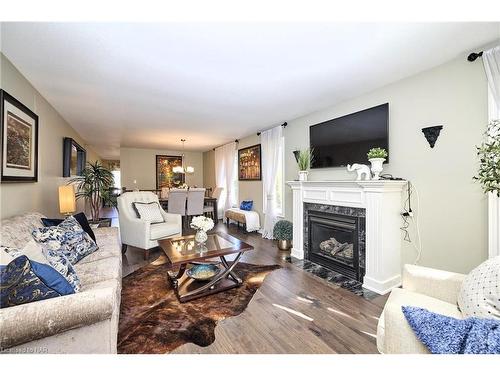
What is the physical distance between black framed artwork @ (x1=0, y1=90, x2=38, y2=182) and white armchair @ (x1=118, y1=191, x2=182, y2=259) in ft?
3.92

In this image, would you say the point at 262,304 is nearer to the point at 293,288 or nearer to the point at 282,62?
the point at 293,288

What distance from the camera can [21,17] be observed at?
1255 millimetres

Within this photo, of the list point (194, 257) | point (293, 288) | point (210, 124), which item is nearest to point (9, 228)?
point (194, 257)

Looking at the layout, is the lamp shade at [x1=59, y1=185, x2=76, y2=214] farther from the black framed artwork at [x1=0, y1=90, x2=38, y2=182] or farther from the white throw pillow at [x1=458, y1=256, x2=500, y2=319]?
the white throw pillow at [x1=458, y1=256, x2=500, y2=319]

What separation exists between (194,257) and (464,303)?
1.92 meters

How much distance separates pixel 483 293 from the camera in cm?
103

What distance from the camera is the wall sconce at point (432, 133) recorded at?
2176 mm

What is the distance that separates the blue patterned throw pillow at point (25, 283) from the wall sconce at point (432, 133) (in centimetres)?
311

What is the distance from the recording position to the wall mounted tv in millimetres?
2639

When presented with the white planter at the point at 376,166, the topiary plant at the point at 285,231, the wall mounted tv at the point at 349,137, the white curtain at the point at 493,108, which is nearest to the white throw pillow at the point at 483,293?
the white curtain at the point at 493,108

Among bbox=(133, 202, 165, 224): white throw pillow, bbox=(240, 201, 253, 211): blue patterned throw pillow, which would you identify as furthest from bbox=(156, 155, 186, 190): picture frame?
bbox=(133, 202, 165, 224): white throw pillow

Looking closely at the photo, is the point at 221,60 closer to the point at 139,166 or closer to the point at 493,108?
the point at 493,108

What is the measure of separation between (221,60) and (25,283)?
2.02m

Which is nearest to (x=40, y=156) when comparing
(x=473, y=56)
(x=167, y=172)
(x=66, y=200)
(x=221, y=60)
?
(x=66, y=200)
